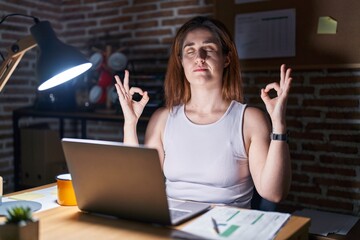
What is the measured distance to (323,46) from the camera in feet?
7.98

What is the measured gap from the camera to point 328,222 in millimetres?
2238

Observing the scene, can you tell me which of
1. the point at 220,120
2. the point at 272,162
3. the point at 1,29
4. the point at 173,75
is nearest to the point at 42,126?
the point at 1,29

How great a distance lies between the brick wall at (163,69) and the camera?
2.42 meters

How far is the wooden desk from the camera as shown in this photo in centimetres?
104

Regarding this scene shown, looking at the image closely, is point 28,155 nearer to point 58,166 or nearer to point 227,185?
point 58,166

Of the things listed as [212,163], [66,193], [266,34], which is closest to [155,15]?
[266,34]

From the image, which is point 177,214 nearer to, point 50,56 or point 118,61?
point 50,56

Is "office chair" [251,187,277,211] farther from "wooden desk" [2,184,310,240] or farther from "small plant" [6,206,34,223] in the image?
"small plant" [6,206,34,223]

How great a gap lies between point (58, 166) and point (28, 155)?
0.85 ft

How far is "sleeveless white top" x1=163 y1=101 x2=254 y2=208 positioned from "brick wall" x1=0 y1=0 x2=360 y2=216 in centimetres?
97

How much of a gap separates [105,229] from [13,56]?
28.1 inches

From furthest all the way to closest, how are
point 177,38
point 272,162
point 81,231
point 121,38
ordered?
point 121,38 < point 177,38 < point 272,162 < point 81,231

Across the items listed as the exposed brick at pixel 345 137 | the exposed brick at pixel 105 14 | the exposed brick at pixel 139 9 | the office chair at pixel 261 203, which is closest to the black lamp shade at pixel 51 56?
the office chair at pixel 261 203

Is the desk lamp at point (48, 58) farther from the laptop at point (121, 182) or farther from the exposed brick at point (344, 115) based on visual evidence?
the exposed brick at point (344, 115)
